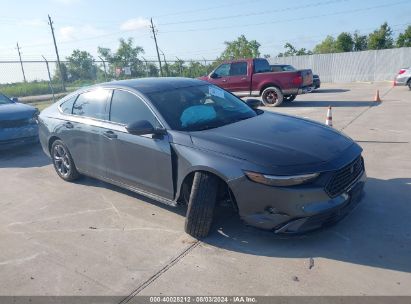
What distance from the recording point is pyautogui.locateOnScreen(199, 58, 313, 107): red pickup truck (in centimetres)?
1324

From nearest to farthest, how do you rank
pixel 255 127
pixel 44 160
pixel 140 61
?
pixel 255 127, pixel 44 160, pixel 140 61

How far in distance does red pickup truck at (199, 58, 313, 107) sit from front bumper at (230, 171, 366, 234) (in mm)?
10183

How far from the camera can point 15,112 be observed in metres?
8.31

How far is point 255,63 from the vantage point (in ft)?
46.7

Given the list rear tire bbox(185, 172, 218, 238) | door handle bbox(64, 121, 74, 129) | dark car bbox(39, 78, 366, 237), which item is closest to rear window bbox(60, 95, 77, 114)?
dark car bbox(39, 78, 366, 237)

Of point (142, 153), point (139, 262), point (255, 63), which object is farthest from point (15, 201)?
point (255, 63)

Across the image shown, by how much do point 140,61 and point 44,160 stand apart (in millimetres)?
19008

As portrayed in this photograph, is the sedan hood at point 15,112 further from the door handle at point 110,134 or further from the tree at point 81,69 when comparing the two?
the tree at point 81,69

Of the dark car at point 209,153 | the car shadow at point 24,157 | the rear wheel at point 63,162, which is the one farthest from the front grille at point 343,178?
the car shadow at point 24,157

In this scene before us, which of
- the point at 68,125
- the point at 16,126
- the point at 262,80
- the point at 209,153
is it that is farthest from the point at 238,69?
the point at 209,153

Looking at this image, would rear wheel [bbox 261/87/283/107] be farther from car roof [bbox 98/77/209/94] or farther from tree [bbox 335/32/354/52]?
tree [bbox 335/32/354/52]

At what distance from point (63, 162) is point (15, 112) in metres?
3.28

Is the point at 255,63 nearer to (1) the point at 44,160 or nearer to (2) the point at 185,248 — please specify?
(1) the point at 44,160

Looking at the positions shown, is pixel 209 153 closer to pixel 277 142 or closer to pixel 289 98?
pixel 277 142
